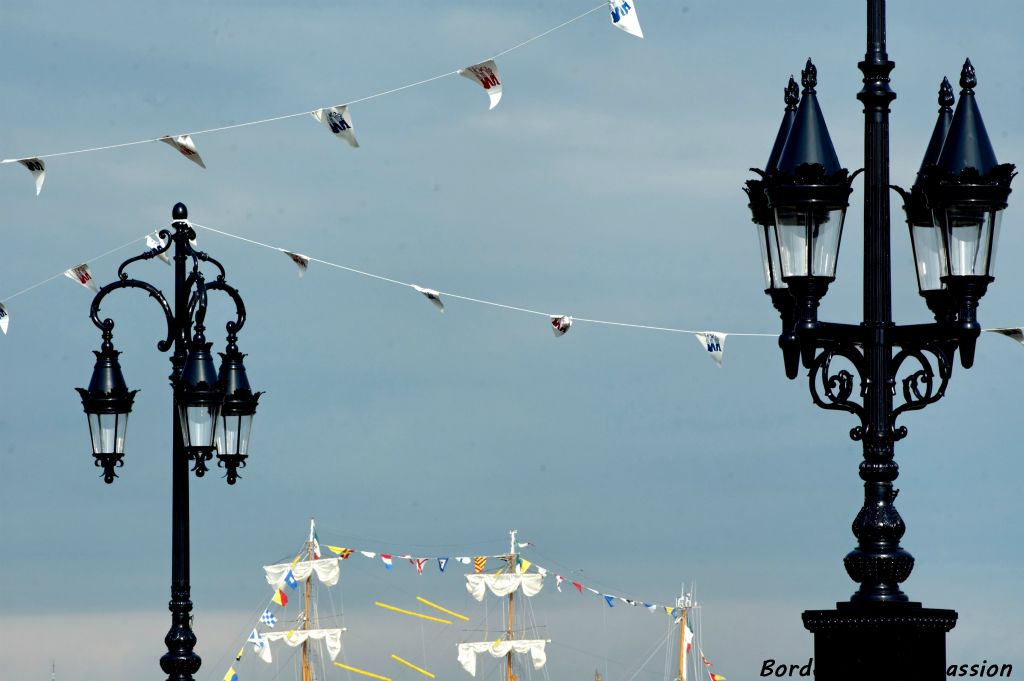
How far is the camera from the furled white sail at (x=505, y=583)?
266 ft

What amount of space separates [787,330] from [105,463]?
5.75 m

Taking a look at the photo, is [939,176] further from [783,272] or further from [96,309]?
[96,309]

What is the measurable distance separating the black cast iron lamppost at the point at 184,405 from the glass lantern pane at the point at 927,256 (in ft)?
17.3

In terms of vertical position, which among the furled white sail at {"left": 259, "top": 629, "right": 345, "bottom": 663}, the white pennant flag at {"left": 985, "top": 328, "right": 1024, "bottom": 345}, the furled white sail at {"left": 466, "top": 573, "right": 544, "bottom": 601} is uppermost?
the furled white sail at {"left": 466, "top": 573, "right": 544, "bottom": 601}

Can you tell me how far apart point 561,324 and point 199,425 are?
10.4 meters

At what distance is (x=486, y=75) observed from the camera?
16.3m

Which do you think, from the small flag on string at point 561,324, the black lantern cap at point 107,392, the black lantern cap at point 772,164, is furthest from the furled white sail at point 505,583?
the black lantern cap at point 772,164

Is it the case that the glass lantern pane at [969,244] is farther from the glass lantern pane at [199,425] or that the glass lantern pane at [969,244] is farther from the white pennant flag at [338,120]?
the white pennant flag at [338,120]

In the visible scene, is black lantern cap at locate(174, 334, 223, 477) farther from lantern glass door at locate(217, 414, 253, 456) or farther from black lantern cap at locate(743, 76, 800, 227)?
black lantern cap at locate(743, 76, 800, 227)

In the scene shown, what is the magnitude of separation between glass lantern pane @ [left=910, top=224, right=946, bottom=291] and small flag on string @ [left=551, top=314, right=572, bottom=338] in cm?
1301

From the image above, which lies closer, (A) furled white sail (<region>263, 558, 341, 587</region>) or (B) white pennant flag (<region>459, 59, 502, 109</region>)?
(B) white pennant flag (<region>459, 59, 502, 109</region>)

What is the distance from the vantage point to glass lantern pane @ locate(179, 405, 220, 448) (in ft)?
44.7

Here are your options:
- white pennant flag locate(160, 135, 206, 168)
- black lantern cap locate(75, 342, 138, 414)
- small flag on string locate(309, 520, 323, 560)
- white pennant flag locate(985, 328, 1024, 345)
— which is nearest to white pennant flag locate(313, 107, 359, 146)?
white pennant flag locate(160, 135, 206, 168)

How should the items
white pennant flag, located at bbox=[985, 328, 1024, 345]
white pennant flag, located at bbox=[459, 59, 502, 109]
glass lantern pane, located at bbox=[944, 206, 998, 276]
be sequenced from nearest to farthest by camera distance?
glass lantern pane, located at bbox=[944, 206, 998, 276] → white pennant flag, located at bbox=[459, 59, 502, 109] → white pennant flag, located at bbox=[985, 328, 1024, 345]
